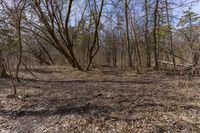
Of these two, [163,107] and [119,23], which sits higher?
[119,23]

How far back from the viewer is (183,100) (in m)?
3.90

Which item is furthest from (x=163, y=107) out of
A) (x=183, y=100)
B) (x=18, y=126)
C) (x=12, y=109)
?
(x=12, y=109)

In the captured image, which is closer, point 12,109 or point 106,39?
point 12,109

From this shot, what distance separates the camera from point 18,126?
3.08 m

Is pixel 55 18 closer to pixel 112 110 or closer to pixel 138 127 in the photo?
pixel 112 110

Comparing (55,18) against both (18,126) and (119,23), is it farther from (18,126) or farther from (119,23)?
(18,126)

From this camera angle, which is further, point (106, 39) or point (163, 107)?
point (106, 39)

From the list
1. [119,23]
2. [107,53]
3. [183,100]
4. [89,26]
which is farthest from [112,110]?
[107,53]

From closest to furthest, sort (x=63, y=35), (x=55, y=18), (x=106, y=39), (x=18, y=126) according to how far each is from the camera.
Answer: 1. (x=18, y=126)
2. (x=55, y=18)
3. (x=63, y=35)
4. (x=106, y=39)

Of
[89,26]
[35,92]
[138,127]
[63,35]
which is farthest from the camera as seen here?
[89,26]

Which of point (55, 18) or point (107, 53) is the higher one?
point (55, 18)

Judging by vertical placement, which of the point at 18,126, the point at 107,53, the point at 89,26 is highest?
the point at 89,26

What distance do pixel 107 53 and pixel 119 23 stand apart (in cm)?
623

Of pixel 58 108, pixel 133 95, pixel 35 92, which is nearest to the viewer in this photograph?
pixel 58 108
